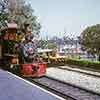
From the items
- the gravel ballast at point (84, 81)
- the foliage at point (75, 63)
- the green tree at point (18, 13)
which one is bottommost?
the gravel ballast at point (84, 81)

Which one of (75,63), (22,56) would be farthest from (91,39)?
(22,56)

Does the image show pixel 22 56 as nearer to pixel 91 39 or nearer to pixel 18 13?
pixel 18 13

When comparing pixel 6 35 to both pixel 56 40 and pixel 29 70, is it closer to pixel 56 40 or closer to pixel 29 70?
pixel 29 70

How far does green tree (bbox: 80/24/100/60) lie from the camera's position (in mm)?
56062

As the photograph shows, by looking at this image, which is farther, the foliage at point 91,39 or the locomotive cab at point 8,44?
the foliage at point 91,39

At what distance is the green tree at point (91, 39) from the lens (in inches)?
2207

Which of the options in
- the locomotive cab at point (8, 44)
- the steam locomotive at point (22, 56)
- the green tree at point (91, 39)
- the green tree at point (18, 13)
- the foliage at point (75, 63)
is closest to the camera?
the steam locomotive at point (22, 56)

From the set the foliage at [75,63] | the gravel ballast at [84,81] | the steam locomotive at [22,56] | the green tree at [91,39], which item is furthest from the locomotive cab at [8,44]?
the green tree at [91,39]

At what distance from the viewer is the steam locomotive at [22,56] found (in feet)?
63.3

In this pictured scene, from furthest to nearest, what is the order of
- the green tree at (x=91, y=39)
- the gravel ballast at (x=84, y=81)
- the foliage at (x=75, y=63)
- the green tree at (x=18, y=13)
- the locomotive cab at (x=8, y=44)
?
the green tree at (x=91, y=39), the green tree at (x=18, y=13), the foliage at (x=75, y=63), the locomotive cab at (x=8, y=44), the gravel ballast at (x=84, y=81)

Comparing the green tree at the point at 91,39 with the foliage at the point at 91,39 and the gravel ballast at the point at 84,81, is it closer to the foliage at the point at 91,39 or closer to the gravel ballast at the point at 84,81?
the foliage at the point at 91,39

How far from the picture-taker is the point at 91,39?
5784 cm

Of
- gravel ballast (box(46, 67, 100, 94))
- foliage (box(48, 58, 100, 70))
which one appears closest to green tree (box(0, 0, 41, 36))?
foliage (box(48, 58, 100, 70))

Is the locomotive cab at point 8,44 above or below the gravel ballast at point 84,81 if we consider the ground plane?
above
